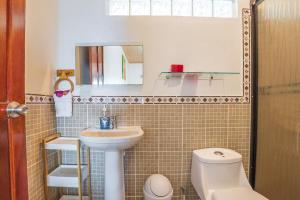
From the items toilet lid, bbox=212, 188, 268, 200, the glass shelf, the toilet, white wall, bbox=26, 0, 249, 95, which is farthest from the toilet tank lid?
the glass shelf

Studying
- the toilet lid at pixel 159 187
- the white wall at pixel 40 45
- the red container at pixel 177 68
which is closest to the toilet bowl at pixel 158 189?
the toilet lid at pixel 159 187

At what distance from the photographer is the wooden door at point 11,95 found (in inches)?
24.5

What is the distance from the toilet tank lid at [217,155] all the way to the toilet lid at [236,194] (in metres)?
0.22

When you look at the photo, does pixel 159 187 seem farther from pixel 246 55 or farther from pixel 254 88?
pixel 246 55

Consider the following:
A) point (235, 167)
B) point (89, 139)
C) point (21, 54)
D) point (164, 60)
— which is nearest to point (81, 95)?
point (89, 139)

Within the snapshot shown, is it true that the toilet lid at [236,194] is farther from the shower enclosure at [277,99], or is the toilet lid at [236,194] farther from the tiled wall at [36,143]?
the tiled wall at [36,143]

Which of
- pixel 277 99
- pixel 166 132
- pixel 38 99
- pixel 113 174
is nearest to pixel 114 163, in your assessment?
pixel 113 174

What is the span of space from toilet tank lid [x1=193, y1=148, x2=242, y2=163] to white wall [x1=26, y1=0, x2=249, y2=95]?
0.51 meters

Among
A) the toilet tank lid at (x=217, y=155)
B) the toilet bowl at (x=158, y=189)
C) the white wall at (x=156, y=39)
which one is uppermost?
the white wall at (x=156, y=39)

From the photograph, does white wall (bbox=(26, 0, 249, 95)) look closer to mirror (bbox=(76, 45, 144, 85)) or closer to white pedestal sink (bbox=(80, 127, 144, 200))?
mirror (bbox=(76, 45, 144, 85))

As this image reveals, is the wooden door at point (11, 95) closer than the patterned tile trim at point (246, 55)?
Yes

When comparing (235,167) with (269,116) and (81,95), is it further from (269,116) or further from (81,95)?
(81,95)

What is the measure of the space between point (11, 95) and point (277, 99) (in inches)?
67.3

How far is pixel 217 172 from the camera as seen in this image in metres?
1.64
